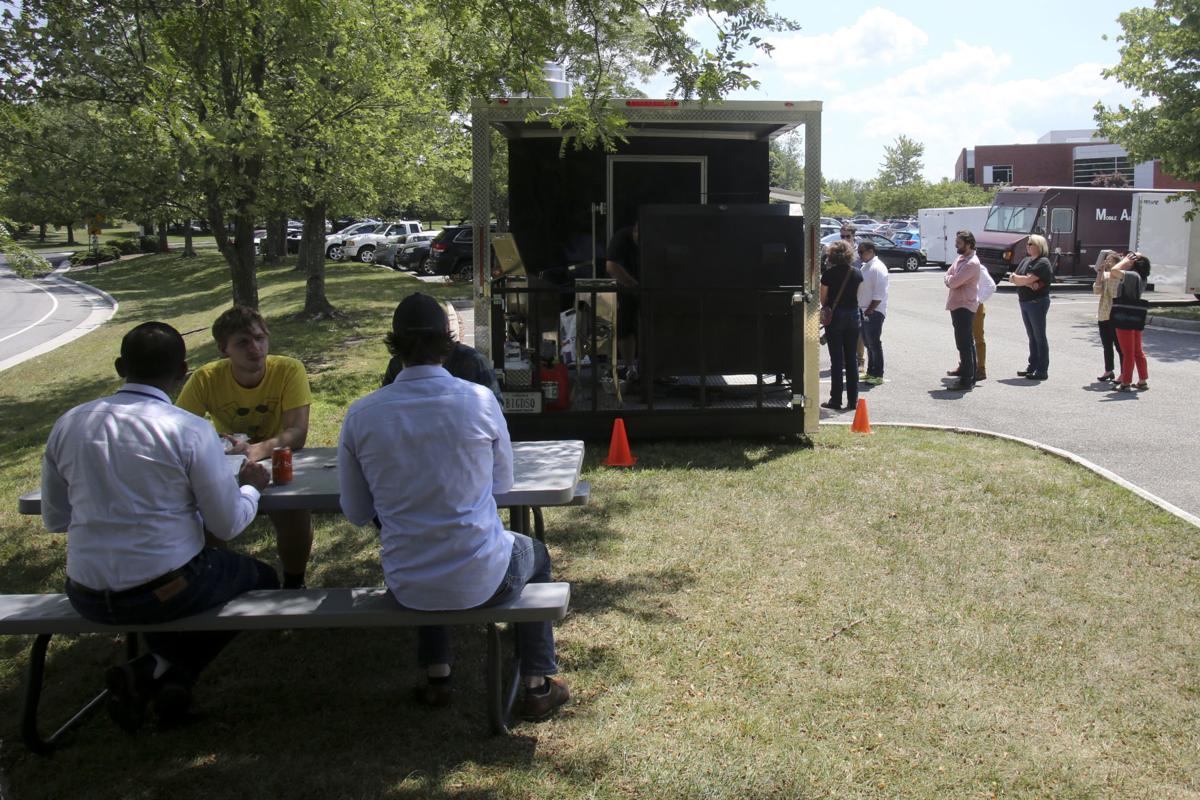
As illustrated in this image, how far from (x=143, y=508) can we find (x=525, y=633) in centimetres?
139

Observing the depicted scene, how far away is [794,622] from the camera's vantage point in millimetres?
4664

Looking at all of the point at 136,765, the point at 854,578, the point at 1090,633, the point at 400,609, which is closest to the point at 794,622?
the point at 854,578

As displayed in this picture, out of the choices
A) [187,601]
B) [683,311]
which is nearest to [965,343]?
[683,311]

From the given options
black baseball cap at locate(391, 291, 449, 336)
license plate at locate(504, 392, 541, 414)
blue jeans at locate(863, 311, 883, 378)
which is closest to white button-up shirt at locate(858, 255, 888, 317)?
blue jeans at locate(863, 311, 883, 378)

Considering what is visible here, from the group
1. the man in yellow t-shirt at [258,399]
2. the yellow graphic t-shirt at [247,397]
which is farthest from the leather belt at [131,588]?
the yellow graphic t-shirt at [247,397]

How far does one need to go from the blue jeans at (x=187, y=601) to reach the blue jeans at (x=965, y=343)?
29.5ft

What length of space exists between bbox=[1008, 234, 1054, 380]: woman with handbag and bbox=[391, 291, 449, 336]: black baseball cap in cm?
969

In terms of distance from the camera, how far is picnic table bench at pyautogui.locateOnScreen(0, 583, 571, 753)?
357cm

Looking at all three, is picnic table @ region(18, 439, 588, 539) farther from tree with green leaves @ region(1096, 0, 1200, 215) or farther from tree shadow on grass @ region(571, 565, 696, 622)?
tree with green leaves @ region(1096, 0, 1200, 215)

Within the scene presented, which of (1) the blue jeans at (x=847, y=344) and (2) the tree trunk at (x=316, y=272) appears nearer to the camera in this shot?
(1) the blue jeans at (x=847, y=344)

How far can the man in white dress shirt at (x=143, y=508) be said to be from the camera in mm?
3371

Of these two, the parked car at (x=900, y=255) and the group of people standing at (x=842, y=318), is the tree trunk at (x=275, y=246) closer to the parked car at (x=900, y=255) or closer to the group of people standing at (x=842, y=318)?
the parked car at (x=900, y=255)

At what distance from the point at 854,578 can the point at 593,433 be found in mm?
3441

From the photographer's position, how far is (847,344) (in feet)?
33.3
